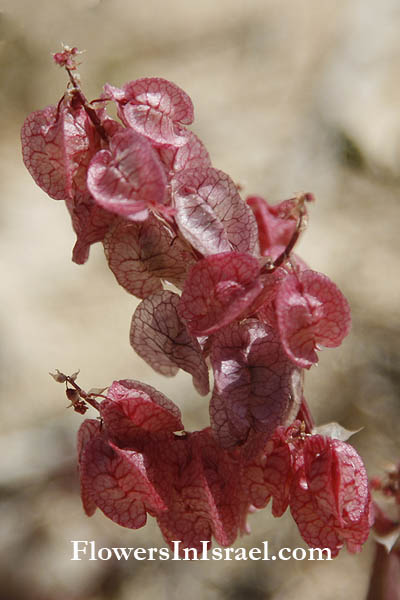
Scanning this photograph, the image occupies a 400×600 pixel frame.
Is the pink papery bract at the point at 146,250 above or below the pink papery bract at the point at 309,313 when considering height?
above

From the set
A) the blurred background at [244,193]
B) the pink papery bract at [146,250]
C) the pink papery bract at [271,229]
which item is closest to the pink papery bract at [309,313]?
the pink papery bract at [146,250]

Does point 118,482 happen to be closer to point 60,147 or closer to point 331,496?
point 331,496

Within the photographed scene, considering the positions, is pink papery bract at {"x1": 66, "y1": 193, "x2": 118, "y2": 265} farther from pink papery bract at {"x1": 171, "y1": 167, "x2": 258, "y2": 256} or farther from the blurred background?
the blurred background

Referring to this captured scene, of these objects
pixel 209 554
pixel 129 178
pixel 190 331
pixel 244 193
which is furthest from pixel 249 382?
pixel 244 193

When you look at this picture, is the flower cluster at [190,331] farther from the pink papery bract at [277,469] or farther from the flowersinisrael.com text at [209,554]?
the flowersinisrael.com text at [209,554]

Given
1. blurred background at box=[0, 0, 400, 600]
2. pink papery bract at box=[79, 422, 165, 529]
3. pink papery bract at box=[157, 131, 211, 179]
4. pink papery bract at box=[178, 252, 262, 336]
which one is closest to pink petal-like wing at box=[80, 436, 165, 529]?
pink papery bract at box=[79, 422, 165, 529]

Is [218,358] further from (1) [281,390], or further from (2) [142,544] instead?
(2) [142,544]
